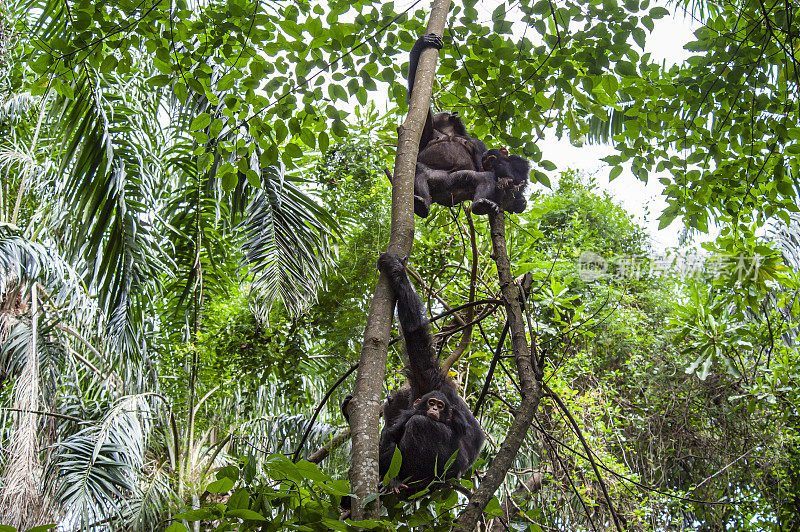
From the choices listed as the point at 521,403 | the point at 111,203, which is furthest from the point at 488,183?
the point at 111,203

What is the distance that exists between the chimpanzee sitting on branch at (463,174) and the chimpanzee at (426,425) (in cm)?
95

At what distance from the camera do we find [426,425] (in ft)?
12.0

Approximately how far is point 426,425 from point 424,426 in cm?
1

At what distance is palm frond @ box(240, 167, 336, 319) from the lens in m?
5.59

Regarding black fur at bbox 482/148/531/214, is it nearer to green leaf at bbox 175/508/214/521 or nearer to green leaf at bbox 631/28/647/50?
green leaf at bbox 631/28/647/50

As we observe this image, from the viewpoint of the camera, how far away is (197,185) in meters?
6.95

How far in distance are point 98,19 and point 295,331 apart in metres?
4.32

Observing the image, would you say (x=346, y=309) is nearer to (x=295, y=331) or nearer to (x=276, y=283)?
(x=295, y=331)

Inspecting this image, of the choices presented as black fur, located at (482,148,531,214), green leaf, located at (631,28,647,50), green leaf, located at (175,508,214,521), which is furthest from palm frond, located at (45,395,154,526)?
green leaf, located at (631,28,647,50)

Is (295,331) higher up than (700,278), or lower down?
higher up

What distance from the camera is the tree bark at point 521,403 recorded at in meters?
1.90

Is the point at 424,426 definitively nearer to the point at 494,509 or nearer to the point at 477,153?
the point at 494,509

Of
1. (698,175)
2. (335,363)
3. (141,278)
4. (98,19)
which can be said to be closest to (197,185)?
(141,278)

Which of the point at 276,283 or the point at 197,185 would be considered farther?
the point at 197,185
